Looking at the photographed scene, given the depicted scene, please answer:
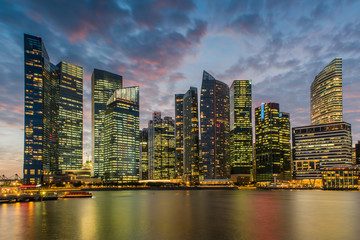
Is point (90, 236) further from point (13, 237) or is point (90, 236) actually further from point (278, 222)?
point (278, 222)

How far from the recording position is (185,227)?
58.4 m

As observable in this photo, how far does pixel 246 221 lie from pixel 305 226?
11981 millimetres

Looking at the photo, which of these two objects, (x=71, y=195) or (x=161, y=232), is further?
(x=71, y=195)

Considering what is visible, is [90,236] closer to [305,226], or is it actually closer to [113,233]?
[113,233]

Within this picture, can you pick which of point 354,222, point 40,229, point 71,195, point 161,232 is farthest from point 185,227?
point 71,195

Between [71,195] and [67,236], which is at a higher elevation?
[67,236]

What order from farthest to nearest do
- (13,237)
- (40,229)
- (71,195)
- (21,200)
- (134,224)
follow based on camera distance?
(71,195) → (21,200) → (134,224) → (40,229) → (13,237)

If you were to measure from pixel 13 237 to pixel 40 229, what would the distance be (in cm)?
722

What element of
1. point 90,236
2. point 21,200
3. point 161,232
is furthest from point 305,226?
point 21,200

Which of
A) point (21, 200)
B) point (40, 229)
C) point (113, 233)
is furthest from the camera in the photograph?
point (21, 200)

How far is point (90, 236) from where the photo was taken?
5012 cm

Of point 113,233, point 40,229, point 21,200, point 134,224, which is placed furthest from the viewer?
point 21,200

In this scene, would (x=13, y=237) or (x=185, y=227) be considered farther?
(x=185, y=227)

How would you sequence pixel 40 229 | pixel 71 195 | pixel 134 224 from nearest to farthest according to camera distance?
1. pixel 40 229
2. pixel 134 224
3. pixel 71 195
